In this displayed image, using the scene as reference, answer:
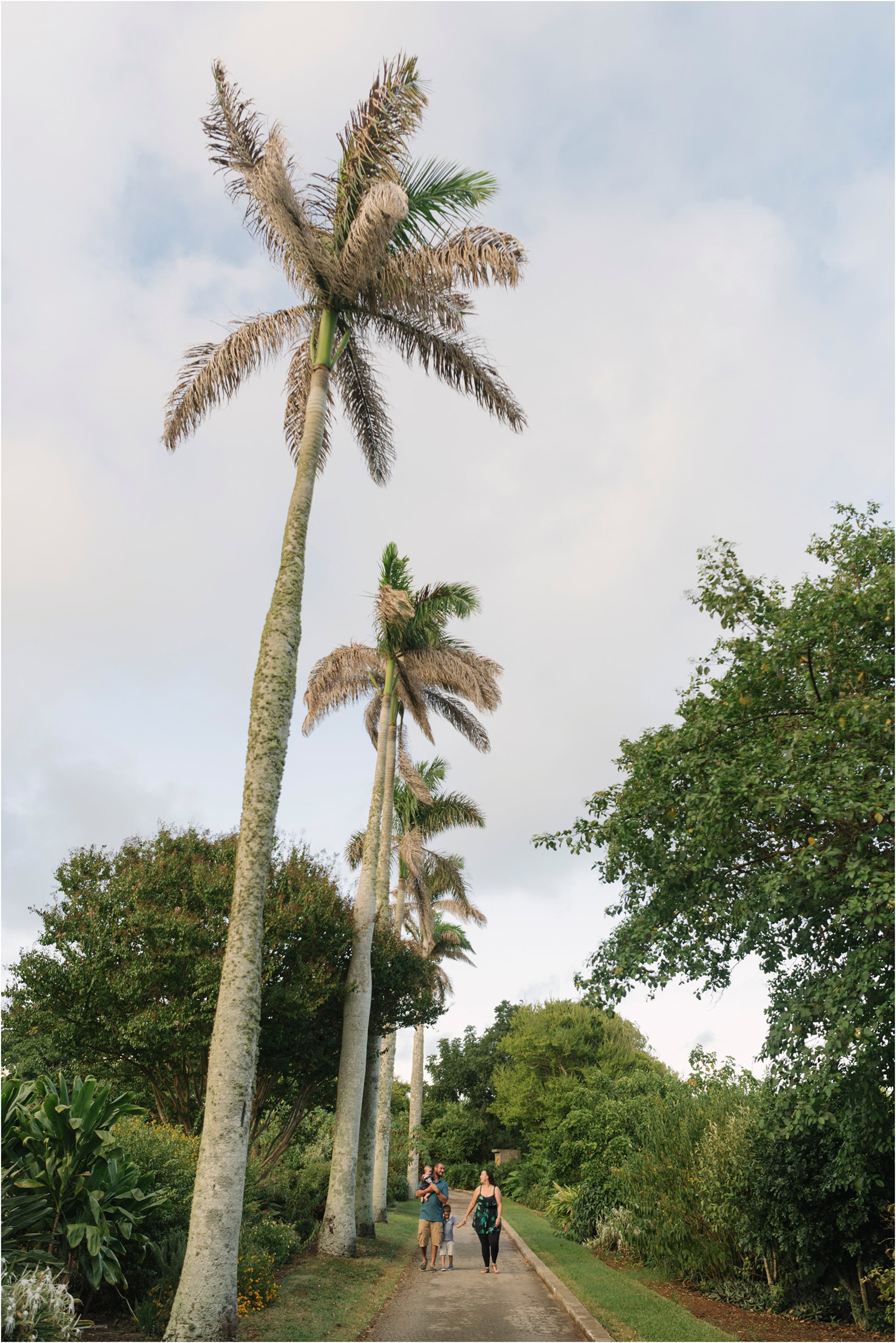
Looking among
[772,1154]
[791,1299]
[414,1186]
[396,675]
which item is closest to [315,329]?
[396,675]

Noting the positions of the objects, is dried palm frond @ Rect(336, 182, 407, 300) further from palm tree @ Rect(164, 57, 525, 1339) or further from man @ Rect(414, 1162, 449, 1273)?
man @ Rect(414, 1162, 449, 1273)

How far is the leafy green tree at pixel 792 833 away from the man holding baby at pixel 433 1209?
7082 mm

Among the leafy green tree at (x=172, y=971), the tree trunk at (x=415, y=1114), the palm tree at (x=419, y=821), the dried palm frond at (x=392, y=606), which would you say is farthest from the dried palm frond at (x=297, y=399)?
the tree trunk at (x=415, y=1114)

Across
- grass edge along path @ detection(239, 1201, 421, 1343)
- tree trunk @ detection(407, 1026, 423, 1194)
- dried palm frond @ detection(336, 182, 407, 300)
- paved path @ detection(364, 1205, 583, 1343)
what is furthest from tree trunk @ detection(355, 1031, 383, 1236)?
dried palm frond @ detection(336, 182, 407, 300)

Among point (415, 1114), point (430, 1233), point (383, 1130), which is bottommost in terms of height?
point (415, 1114)

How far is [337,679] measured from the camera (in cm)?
1942

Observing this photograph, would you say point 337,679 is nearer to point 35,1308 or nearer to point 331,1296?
point 331,1296

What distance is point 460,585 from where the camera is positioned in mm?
18688

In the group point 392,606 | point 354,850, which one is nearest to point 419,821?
point 354,850

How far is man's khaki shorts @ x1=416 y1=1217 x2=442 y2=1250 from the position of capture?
14.3 m

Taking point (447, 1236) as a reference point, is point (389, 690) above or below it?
above

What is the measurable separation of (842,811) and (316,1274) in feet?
33.4

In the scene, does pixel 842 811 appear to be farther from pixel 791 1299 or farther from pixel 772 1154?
pixel 791 1299

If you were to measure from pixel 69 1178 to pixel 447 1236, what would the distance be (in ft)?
29.5
